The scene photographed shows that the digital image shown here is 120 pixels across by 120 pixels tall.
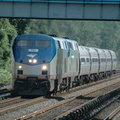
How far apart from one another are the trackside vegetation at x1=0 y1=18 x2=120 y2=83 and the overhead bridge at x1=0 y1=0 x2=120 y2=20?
1851mm

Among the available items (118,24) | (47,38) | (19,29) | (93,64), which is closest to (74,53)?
(47,38)

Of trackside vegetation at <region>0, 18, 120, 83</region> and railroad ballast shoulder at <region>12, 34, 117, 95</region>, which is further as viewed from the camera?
trackside vegetation at <region>0, 18, 120, 83</region>

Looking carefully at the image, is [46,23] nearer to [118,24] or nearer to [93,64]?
[93,64]

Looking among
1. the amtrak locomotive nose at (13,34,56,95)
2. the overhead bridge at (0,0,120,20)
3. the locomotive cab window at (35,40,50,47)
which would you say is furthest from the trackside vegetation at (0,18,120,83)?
the amtrak locomotive nose at (13,34,56,95)

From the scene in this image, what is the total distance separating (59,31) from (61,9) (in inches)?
2329

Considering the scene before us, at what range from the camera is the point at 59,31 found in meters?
82.6

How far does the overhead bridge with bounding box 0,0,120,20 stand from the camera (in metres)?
23.5

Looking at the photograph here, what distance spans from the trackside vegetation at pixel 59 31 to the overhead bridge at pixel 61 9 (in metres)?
1.85

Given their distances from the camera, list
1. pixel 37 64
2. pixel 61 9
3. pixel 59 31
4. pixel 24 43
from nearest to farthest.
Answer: pixel 37 64 → pixel 24 43 → pixel 61 9 → pixel 59 31

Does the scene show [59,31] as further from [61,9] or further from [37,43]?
[37,43]

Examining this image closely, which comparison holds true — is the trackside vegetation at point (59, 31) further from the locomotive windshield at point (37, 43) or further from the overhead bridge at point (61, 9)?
the locomotive windshield at point (37, 43)

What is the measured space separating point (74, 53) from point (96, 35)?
294 feet

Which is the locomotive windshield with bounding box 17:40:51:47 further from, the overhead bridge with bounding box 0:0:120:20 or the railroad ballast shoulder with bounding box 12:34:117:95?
the overhead bridge with bounding box 0:0:120:20

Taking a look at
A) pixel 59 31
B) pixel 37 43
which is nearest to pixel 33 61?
pixel 37 43
